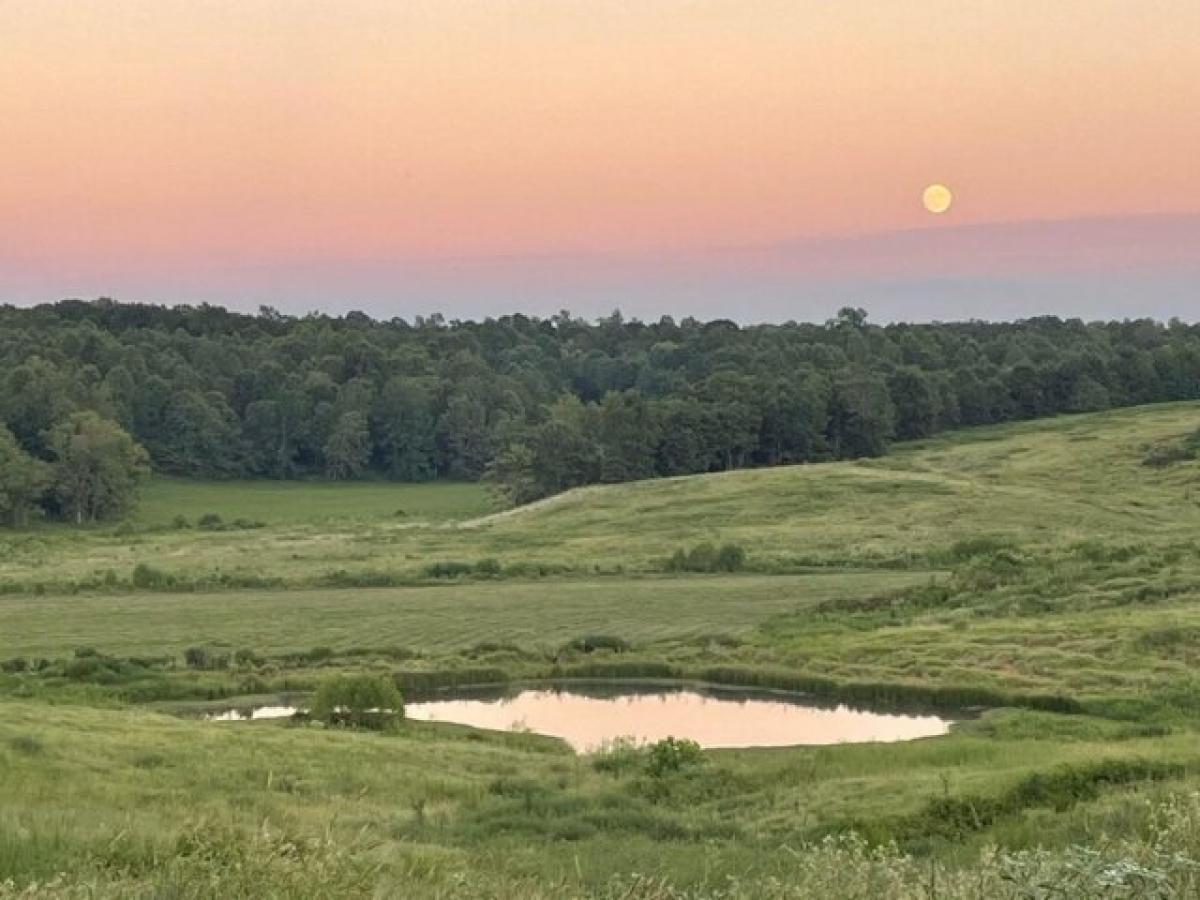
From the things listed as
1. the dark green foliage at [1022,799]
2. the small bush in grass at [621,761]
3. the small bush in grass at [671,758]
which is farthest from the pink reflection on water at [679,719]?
the dark green foliage at [1022,799]

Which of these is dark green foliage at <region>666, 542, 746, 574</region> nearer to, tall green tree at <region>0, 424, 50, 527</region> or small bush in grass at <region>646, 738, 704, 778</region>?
small bush in grass at <region>646, 738, 704, 778</region>

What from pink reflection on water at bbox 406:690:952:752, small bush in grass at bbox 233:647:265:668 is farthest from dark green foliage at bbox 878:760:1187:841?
small bush in grass at bbox 233:647:265:668

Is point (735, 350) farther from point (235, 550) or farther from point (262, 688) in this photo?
point (262, 688)

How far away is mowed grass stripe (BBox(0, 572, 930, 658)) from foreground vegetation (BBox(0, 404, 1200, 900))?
1.03 ft

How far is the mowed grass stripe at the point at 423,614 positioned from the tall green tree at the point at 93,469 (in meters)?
60.8

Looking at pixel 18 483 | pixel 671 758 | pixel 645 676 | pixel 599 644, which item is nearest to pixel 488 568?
pixel 599 644

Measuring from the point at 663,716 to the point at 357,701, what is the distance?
1077 centimetres

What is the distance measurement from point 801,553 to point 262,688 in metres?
42.5

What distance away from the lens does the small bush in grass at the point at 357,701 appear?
39062mm

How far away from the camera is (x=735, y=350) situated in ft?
616

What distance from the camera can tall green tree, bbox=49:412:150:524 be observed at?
12650 centimetres

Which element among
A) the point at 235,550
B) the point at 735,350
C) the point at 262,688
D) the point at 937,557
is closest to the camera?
the point at 262,688

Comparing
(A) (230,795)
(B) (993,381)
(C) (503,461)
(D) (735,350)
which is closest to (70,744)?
(A) (230,795)

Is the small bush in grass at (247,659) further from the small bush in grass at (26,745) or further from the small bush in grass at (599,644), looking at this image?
the small bush in grass at (26,745)
